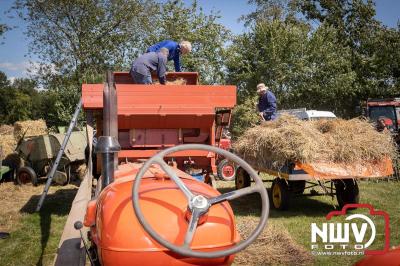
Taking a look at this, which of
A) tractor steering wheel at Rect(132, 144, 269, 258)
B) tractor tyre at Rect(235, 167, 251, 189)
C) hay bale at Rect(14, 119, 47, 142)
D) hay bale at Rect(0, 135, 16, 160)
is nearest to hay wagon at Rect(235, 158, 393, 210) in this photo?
tractor tyre at Rect(235, 167, 251, 189)

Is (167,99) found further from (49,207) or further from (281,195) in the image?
(49,207)

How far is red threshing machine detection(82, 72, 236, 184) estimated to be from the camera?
5723 millimetres

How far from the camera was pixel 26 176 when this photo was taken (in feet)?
34.2

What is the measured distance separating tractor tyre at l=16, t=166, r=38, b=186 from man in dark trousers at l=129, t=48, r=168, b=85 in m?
5.23

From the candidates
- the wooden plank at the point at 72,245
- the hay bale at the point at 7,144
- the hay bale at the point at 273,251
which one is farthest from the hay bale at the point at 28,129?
the hay bale at the point at 273,251

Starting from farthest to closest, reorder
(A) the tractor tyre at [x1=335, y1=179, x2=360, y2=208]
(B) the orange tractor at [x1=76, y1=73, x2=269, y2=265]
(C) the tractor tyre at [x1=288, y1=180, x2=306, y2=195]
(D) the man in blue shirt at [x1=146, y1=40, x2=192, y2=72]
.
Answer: (C) the tractor tyre at [x1=288, y1=180, x2=306, y2=195]
(D) the man in blue shirt at [x1=146, y1=40, x2=192, y2=72]
(A) the tractor tyre at [x1=335, y1=179, x2=360, y2=208]
(B) the orange tractor at [x1=76, y1=73, x2=269, y2=265]

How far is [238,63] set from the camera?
22.3 m

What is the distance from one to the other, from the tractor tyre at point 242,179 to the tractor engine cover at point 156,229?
585 centimetres

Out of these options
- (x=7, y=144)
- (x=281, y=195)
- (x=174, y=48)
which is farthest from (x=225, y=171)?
(x=7, y=144)

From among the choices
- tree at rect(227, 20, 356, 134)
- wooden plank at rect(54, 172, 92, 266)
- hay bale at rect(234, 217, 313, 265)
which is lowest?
hay bale at rect(234, 217, 313, 265)

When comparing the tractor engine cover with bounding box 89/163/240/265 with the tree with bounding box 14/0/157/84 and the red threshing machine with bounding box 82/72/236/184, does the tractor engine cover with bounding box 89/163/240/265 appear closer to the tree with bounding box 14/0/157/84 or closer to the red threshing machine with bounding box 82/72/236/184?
the red threshing machine with bounding box 82/72/236/184

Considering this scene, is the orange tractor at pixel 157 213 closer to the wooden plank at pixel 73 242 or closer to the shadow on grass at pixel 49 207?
the wooden plank at pixel 73 242

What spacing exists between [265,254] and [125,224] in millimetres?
2779
